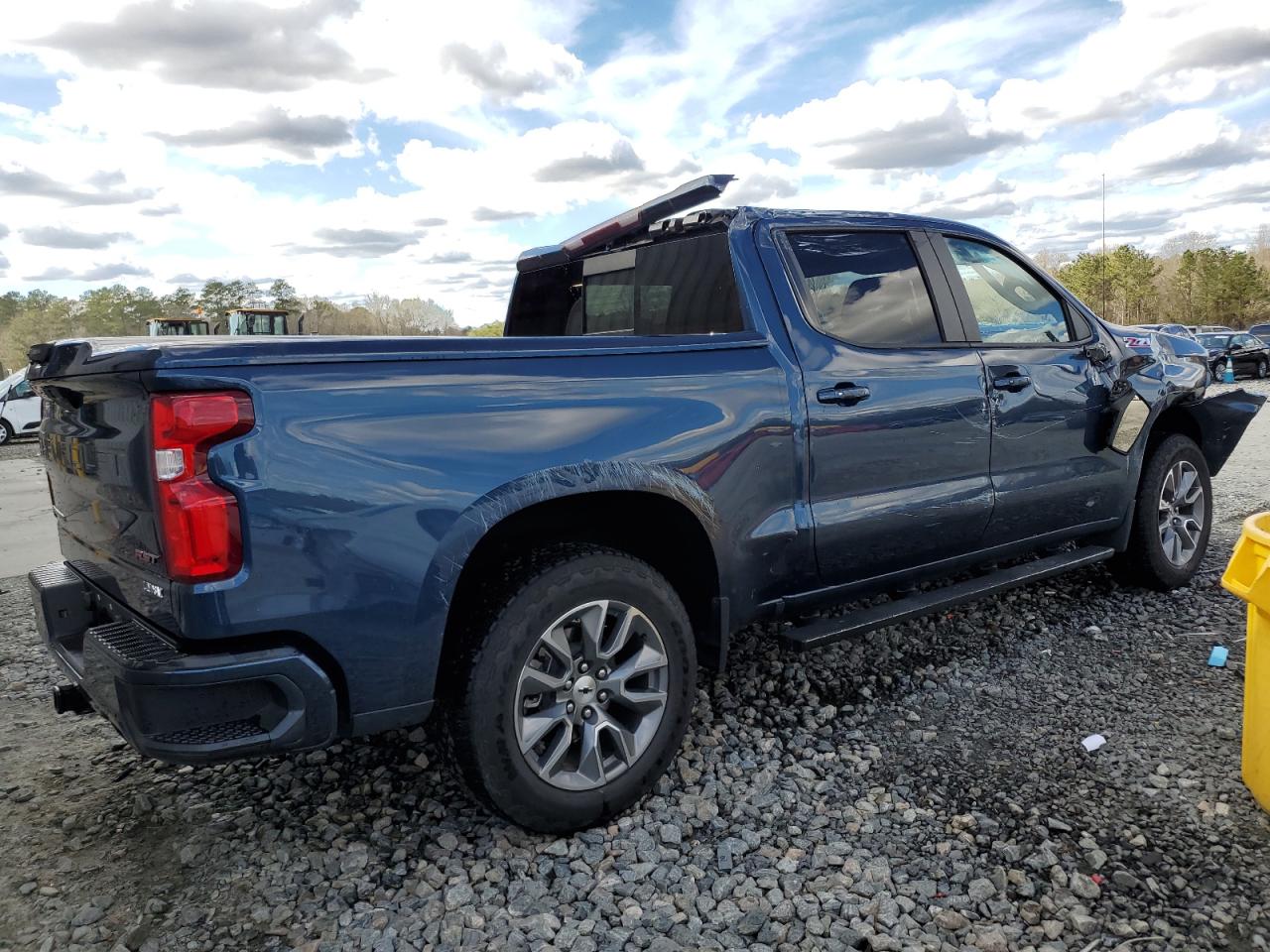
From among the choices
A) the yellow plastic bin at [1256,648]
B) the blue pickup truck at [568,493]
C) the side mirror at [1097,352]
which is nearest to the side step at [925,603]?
the blue pickup truck at [568,493]

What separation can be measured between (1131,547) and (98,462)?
4.46 m

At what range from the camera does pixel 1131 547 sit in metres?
4.58

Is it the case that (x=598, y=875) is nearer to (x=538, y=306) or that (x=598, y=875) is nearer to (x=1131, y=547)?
(x=538, y=306)

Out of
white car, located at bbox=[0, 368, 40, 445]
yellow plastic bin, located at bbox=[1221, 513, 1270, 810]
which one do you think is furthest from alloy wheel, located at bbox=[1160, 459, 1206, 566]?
A: white car, located at bbox=[0, 368, 40, 445]

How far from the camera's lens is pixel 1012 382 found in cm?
373

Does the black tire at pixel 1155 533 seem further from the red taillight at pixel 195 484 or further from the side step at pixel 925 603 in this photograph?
the red taillight at pixel 195 484

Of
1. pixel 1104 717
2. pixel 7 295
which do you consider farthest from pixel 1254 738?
pixel 7 295

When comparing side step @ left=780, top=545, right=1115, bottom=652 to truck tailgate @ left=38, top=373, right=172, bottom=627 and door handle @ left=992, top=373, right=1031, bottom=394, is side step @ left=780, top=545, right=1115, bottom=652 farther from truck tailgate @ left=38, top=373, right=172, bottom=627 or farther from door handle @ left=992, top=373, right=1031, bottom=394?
truck tailgate @ left=38, top=373, right=172, bottom=627

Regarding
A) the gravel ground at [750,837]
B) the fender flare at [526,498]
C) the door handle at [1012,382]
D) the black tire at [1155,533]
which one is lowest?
the gravel ground at [750,837]

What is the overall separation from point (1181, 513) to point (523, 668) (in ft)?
12.8

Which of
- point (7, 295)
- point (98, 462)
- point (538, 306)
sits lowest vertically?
point (98, 462)

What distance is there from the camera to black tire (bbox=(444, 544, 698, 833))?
243 centimetres

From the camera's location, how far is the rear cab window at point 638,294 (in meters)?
3.25

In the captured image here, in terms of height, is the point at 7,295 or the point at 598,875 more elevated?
the point at 7,295
